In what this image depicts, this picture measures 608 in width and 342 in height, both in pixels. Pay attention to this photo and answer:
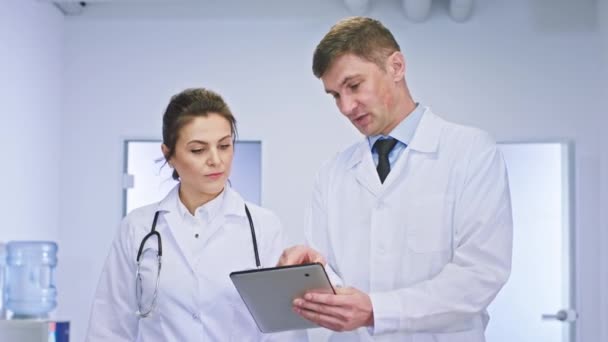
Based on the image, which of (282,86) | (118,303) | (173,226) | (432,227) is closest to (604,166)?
(282,86)

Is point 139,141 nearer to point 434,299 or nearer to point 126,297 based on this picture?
point 126,297

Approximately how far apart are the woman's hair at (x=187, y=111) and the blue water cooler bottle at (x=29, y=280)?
5.30ft

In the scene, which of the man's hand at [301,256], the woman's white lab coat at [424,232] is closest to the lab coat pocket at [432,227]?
the woman's white lab coat at [424,232]

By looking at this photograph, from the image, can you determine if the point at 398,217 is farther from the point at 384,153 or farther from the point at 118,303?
the point at 118,303

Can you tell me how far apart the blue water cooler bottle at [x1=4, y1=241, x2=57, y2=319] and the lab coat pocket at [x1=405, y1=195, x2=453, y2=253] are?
2.16m

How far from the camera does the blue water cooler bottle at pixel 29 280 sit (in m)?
3.42

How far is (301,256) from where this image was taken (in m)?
1.76

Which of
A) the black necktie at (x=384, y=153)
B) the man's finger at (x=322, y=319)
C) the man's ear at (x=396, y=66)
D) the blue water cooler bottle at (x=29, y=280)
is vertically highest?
the man's ear at (x=396, y=66)

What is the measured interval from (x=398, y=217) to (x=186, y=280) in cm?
58

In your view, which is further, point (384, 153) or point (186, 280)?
point (186, 280)

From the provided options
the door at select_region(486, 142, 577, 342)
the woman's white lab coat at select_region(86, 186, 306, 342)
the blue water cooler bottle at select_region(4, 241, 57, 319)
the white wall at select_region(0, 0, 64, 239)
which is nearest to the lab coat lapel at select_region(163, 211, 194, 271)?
the woman's white lab coat at select_region(86, 186, 306, 342)

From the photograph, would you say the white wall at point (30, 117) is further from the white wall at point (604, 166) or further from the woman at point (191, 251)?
the white wall at point (604, 166)

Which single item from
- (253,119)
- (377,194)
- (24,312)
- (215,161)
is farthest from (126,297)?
(253,119)

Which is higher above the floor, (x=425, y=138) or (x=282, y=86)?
(x=282, y=86)
